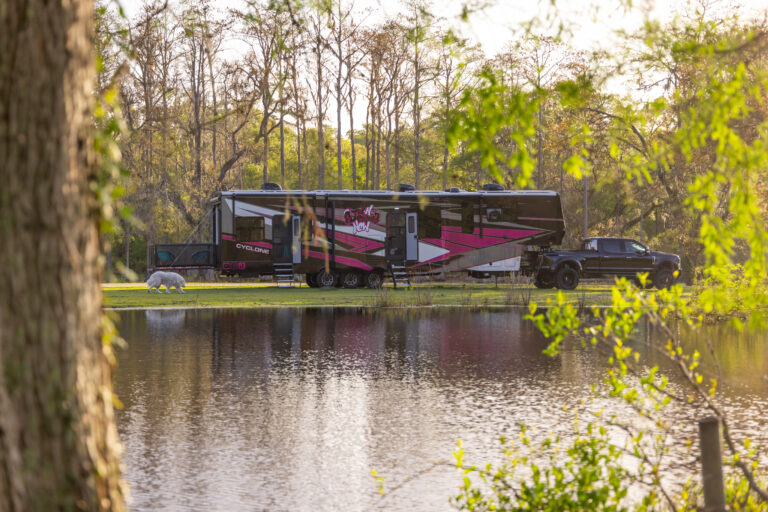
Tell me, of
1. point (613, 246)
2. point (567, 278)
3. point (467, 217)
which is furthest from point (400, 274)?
point (613, 246)

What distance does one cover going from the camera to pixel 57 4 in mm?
3414

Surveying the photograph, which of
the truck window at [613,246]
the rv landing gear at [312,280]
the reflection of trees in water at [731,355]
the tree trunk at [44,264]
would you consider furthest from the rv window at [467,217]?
the tree trunk at [44,264]

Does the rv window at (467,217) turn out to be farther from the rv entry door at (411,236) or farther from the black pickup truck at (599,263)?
the black pickup truck at (599,263)

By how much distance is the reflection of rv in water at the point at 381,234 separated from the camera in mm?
33469

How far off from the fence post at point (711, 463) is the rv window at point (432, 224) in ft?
96.5

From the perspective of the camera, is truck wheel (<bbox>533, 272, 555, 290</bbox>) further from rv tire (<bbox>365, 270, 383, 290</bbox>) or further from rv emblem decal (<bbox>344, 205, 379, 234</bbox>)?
rv emblem decal (<bbox>344, 205, 379, 234</bbox>)

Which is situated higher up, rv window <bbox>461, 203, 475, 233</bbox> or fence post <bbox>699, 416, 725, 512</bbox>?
rv window <bbox>461, 203, 475, 233</bbox>

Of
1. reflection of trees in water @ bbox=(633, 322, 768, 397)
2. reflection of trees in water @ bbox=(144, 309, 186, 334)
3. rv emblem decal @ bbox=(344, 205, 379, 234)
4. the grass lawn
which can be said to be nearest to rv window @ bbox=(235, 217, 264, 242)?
the grass lawn

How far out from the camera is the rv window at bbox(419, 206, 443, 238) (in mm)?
34562

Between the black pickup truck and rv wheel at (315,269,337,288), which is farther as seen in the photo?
rv wheel at (315,269,337,288)

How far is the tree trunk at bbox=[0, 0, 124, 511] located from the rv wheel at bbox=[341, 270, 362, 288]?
3215 centimetres

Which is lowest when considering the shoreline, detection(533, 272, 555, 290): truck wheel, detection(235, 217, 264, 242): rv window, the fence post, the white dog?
the fence post

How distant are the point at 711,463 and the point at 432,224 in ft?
97.0

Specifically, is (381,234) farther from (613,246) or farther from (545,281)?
(613,246)
